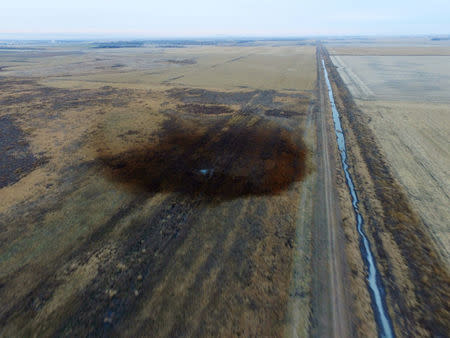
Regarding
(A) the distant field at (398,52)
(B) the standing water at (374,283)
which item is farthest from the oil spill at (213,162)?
(A) the distant field at (398,52)

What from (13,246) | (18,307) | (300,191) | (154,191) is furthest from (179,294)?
(300,191)

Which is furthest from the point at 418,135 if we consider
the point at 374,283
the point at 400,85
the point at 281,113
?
the point at 400,85

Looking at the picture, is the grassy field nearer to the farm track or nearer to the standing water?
the standing water

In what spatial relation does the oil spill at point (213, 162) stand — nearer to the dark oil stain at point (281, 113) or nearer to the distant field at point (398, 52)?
the dark oil stain at point (281, 113)


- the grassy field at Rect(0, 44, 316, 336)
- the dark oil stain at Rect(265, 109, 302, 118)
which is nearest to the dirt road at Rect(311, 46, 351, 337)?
the grassy field at Rect(0, 44, 316, 336)

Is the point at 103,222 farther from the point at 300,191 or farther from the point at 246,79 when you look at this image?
the point at 246,79

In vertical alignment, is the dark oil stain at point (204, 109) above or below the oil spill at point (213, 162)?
below

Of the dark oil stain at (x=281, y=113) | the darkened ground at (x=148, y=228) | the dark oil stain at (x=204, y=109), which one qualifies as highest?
the darkened ground at (x=148, y=228)
